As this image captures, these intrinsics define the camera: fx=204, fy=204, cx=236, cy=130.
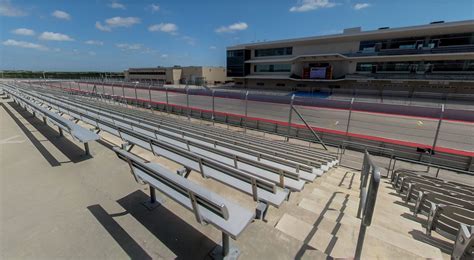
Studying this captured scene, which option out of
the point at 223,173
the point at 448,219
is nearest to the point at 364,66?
the point at 448,219

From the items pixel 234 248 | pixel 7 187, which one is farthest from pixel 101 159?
pixel 234 248

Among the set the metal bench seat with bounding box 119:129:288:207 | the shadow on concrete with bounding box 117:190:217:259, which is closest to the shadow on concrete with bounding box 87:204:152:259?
the shadow on concrete with bounding box 117:190:217:259

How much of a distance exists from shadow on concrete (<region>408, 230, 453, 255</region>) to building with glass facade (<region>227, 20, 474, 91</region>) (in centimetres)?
3421

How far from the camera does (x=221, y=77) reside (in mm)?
67312

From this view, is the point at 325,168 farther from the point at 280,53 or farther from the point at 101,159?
the point at 280,53

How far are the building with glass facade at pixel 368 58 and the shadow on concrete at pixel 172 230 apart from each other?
119ft

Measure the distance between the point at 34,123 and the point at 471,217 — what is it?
1089 centimetres

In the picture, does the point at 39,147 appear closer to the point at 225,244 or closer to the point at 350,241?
the point at 225,244

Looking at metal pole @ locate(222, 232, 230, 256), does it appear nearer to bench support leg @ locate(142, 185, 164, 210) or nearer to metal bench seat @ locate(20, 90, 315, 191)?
metal bench seat @ locate(20, 90, 315, 191)

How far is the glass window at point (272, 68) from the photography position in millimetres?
41456

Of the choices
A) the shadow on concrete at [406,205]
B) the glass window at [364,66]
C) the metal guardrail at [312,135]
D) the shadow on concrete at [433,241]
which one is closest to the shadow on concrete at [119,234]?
the shadow on concrete at [433,241]

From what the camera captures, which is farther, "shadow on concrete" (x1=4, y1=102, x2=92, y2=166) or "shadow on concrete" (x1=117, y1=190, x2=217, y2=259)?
"shadow on concrete" (x1=4, y1=102, x2=92, y2=166)

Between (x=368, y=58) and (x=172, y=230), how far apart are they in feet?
126

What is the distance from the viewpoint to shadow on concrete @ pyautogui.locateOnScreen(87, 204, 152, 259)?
6.65 ft
